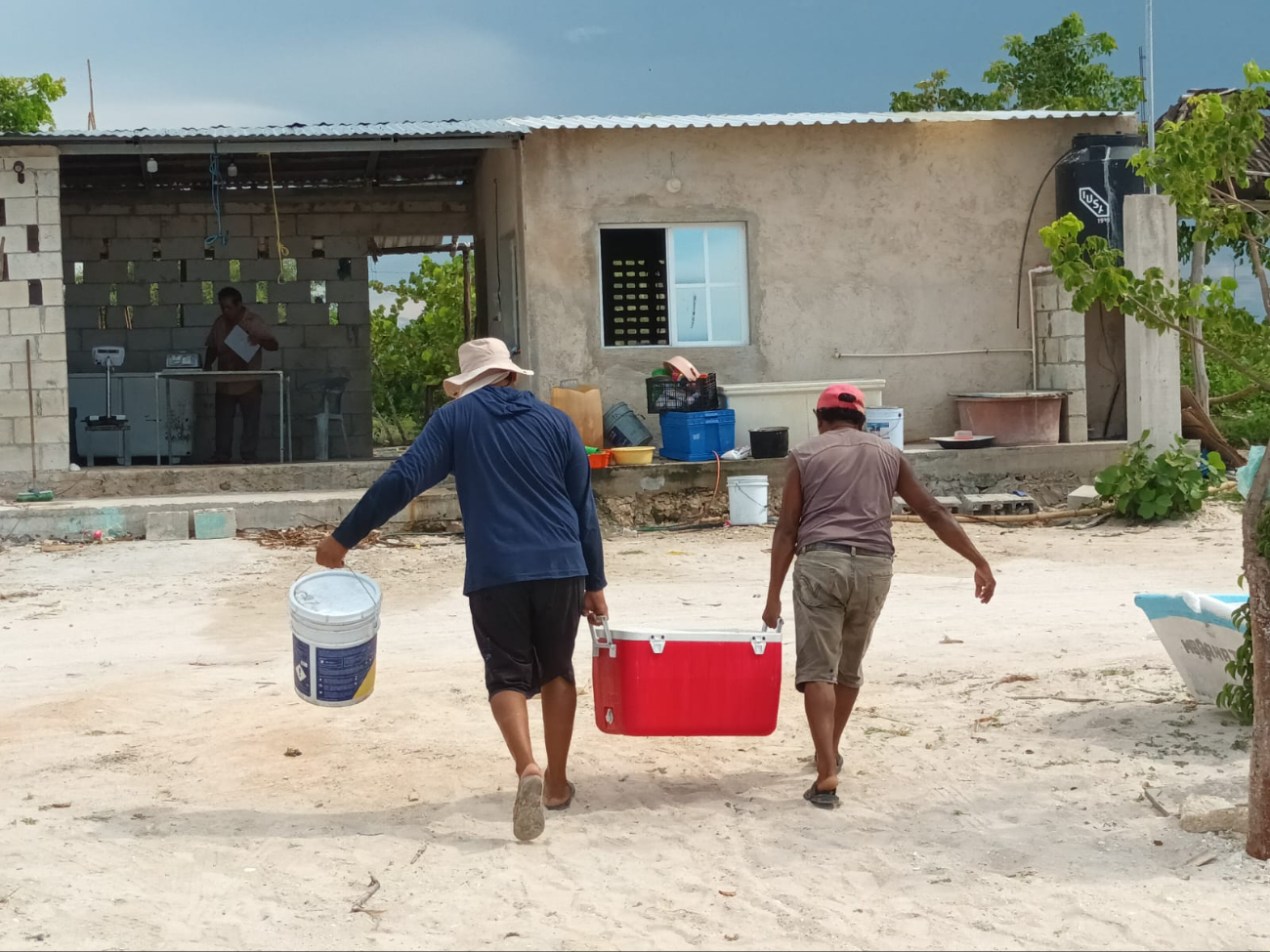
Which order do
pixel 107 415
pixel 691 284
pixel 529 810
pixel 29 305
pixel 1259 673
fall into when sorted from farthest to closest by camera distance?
1. pixel 107 415
2. pixel 691 284
3. pixel 29 305
4. pixel 529 810
5. pixel 1259 673

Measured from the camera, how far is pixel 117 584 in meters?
10.8

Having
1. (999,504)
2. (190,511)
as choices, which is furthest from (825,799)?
(190,511)

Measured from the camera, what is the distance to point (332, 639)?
17.1ft

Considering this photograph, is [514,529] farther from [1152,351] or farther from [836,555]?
[1152,351]

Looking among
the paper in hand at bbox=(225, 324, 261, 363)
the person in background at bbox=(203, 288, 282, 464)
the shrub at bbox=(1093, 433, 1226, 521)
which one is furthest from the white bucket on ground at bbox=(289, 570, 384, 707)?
the paper in hand at bbox=(225, 324, 261, 363)

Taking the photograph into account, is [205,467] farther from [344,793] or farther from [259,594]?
[344,793]

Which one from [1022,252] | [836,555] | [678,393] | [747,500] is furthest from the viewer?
[1022,252]

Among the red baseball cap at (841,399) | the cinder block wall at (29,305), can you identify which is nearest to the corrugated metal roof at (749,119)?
the cinder block wall at (29,305)

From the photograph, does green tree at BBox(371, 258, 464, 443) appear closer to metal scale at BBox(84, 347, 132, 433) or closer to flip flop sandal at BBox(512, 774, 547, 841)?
metal scale at BBox(84, 347, 132, 433)

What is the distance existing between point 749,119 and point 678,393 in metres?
2.76

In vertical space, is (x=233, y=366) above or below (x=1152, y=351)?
above

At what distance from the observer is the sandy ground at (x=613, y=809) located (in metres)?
4.23

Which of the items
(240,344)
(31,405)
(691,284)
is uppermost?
(691,284)

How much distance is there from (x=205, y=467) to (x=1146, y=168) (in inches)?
413
